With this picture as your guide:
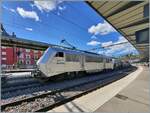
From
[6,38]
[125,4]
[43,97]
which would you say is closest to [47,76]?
[43,97]

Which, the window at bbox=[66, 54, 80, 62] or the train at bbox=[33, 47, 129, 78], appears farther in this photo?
the window at bbox=[66, 54, 80, 62]

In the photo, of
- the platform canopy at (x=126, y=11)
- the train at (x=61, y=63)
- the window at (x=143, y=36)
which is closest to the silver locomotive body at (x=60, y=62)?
the train at (x=61, y=63)

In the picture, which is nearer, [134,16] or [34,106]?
[34,106]

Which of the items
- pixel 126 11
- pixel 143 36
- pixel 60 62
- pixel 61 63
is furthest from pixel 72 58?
pixel 126 11

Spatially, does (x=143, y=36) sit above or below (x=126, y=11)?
below

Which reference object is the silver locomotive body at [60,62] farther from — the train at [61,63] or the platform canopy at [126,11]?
the platform canopy at [126,11]

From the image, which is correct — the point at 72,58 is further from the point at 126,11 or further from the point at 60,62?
the point at 126,11

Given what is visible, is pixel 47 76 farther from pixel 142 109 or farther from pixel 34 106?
pixel 142 109

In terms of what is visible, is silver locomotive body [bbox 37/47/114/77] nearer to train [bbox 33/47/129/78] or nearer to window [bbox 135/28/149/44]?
train [bbox 33/47/129/78]

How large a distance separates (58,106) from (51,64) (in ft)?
22.8

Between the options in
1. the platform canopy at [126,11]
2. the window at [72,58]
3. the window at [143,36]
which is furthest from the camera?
the window at [72,58]

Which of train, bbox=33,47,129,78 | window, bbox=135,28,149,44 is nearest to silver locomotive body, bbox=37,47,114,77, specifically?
train, bbox=33,47,129,78

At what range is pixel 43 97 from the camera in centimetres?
820

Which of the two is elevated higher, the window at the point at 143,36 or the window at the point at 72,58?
the window at the point at 143,36
